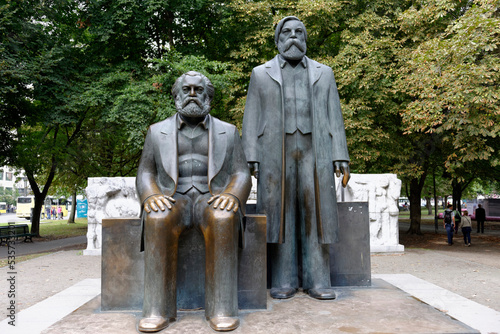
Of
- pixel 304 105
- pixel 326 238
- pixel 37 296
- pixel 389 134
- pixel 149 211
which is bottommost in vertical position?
pixel 37 296

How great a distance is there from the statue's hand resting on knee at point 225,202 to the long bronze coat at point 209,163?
0.11 metres

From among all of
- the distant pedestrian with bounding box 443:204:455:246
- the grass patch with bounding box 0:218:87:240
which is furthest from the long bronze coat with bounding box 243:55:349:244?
the grass patch with bounding box 0:218:87:240

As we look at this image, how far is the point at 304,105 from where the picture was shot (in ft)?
14.2

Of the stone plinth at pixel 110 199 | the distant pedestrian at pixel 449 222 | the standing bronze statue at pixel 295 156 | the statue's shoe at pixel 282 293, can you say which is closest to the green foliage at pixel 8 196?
the stone plinth at pixel 110 199

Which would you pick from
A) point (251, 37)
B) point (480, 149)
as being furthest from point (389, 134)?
point (251, 37)

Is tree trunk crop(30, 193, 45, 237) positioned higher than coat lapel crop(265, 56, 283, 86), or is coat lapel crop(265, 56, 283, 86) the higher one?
coat lapel crop(265, 56, 283, 86)

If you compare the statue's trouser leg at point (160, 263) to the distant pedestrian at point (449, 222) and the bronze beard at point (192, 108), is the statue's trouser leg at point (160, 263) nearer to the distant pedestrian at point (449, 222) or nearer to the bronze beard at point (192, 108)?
the bronze beard at point (192, 108)

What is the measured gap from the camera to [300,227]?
4.40 metres

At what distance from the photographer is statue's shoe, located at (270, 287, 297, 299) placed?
405 centimetres

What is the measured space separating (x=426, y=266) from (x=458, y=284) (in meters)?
2.31

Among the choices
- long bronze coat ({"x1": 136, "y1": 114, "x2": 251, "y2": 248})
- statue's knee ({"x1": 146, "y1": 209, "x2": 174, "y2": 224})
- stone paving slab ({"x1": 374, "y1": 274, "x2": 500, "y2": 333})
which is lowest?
stone paving slab ({"x1": 374, "y1": 274, "x2": 500, "y2": 333})

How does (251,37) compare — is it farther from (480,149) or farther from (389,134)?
(480,149)

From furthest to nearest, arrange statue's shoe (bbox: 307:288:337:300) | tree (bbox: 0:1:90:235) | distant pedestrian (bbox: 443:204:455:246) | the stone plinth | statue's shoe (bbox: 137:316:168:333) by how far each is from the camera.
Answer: distant pedestrian (bbox: 443:204:455:246) < tree (bbox: 0:1:90:235) < the stone plinth < statue's shoe (bbox: 307:288:337:300) < statue's shoe (bbox: 137:316:168:333)

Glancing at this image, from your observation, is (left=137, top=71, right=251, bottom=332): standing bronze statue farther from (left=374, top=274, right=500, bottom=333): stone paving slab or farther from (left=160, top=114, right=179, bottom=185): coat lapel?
(left=374, top=274, right=500, bottom=333): stone paving slab
